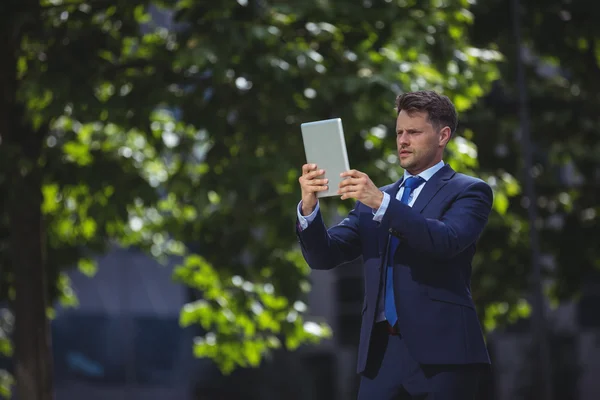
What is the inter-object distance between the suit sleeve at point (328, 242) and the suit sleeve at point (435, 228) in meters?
0.30

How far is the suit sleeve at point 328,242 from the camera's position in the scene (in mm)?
4152

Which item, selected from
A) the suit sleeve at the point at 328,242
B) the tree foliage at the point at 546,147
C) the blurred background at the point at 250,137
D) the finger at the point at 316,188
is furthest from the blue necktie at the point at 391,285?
the tree foliage at the point at 546,147

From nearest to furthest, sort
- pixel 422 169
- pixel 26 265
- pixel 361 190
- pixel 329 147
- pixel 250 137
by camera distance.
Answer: pixel 361 190 → pixel 329 147 → pixel 422 169 → pixel 250 137 → pixel 26 265

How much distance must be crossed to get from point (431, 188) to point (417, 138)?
20 centimetres

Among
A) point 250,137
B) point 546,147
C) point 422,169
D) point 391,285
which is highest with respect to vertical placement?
point 422,169

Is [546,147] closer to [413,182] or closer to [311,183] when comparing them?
[413,182]

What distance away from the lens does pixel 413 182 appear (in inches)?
166

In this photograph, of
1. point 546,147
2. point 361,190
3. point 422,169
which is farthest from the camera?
point 546,147

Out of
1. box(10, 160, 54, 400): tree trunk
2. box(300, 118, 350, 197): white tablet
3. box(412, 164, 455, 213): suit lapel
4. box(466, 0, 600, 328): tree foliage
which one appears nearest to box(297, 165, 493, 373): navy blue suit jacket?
box(412, 164, 455, 213): suit lapel

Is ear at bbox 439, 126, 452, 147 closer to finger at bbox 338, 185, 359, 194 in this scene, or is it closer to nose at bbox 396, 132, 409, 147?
nose at bbox 396, 132, 409, 147

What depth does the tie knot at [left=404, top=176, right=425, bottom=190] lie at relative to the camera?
421 cm

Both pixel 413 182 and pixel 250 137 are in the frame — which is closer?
pixel 413 182

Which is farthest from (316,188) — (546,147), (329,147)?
(546,147)

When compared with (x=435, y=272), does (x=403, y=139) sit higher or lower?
higher
